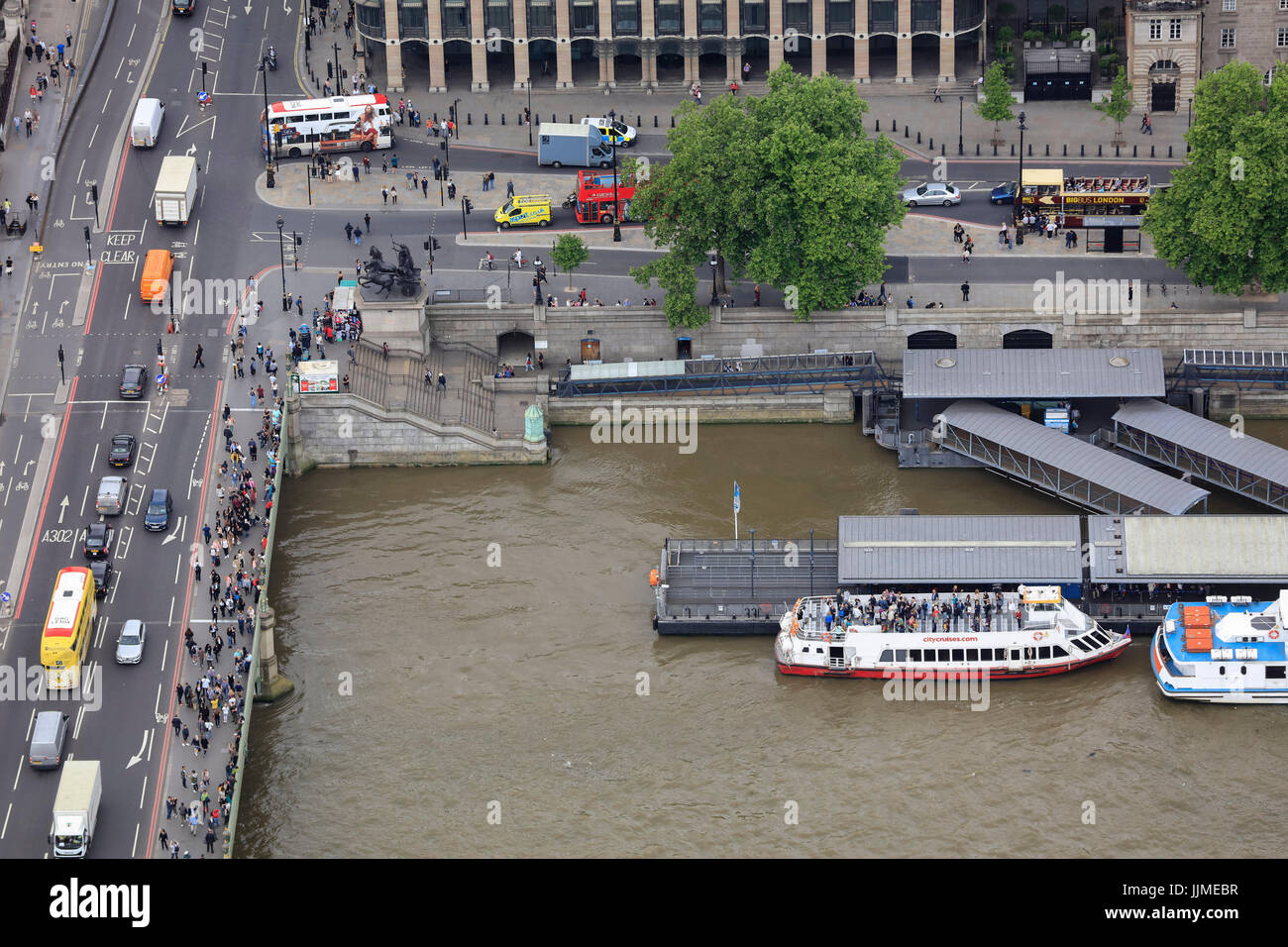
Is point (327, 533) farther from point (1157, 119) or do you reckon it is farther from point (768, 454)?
point (1157, 119)

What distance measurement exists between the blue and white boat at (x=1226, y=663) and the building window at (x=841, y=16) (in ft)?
214

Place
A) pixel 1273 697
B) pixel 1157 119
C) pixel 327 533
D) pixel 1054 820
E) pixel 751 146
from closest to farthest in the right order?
pixel 1054 820, pixel 1273 697, pixel 327 533, pixel 751 146, pixel 1157 119

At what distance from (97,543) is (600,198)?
44.3 metres

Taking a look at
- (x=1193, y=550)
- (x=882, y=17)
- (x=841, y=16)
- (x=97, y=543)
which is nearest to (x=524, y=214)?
(x=841, y=16)

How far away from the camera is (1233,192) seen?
14588 centimetres

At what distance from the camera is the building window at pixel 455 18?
573 feet

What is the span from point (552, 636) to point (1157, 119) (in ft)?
221

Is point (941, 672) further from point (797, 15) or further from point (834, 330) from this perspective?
point (797, 15)

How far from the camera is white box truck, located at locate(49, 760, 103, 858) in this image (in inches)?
4343

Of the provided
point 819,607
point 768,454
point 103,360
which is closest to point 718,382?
point 768,454

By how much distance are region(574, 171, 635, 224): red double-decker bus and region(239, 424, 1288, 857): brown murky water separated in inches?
1003

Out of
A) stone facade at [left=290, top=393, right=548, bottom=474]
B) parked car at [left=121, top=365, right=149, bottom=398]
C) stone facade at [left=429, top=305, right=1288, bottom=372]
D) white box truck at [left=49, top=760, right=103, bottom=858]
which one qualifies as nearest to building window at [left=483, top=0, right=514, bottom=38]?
stone facade at [left=429, top=305, right=1288, bottom=372]

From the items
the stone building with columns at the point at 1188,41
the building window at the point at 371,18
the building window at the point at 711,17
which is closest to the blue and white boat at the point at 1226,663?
the stone building with columns at the point at 1188,41

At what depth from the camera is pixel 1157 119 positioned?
172m
